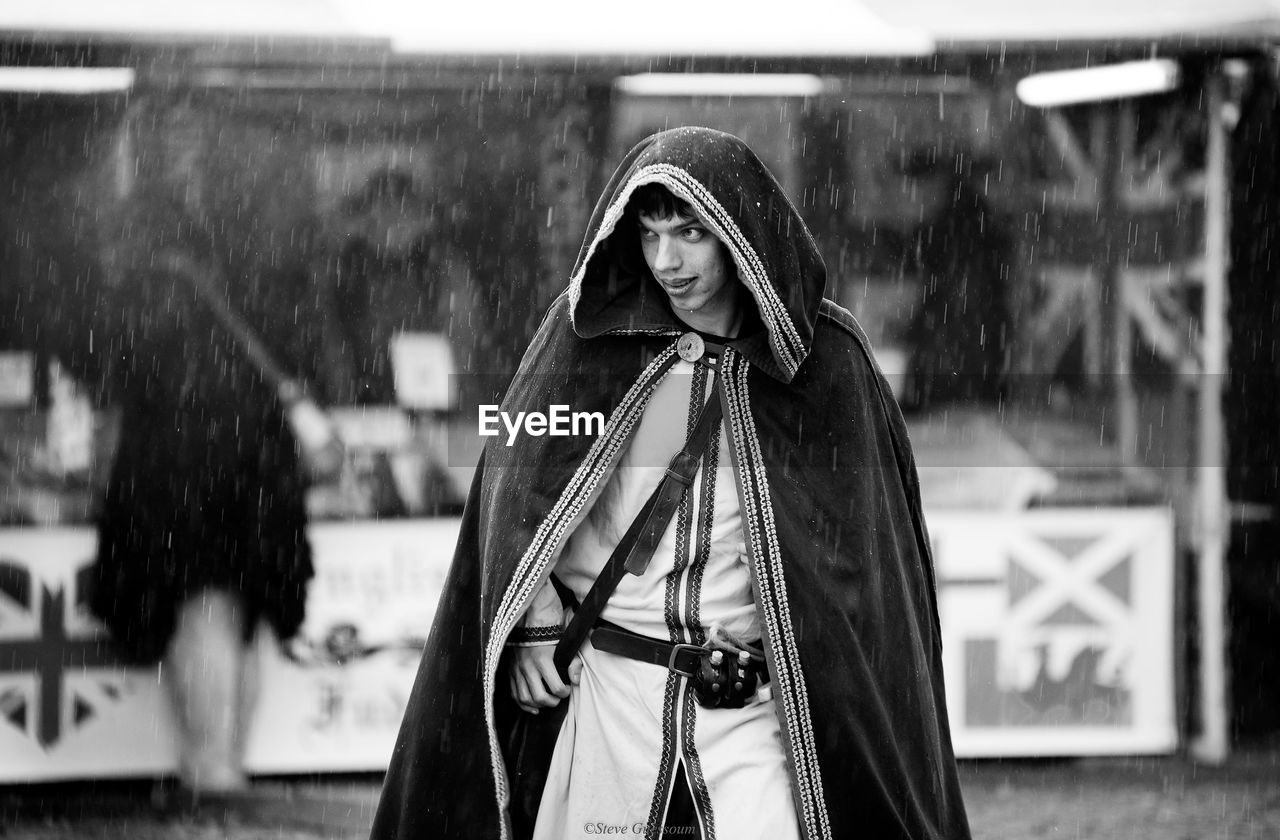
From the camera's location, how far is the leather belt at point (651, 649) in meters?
2.53

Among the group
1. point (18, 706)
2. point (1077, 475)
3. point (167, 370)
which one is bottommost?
point (18, 706)

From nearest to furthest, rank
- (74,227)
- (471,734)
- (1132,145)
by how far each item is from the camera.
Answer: (471,734) < (74,227) < (1132,145)

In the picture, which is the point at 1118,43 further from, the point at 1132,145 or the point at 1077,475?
the point at 1077,475

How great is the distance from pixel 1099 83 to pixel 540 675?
3.23 metres

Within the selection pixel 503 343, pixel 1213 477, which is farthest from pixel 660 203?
pixel 1213 477

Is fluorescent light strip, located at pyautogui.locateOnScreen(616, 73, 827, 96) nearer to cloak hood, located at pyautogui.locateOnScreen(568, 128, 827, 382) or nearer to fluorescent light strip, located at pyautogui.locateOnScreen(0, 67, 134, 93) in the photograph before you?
fluorescent light strip, located at pyautogui.locateOnScreen(0, 67, 134, 93)

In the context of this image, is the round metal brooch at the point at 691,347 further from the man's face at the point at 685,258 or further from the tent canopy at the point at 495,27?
the tent canopy at the point at 495,27

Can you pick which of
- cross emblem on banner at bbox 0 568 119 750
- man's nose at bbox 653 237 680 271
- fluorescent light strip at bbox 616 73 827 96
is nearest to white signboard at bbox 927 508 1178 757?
fluorescent light strip at bbox 616 73 827 96

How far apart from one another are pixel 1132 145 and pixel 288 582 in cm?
322

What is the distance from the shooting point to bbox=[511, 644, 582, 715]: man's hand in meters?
2.65

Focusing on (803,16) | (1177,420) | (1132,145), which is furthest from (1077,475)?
(803,16)

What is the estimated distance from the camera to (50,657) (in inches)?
182

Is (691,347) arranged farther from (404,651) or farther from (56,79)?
(56,79)

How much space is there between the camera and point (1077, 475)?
4988 mm
